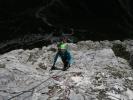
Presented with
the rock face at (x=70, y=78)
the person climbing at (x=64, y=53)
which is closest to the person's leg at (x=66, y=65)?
the person climbing at (x=64, y=53)

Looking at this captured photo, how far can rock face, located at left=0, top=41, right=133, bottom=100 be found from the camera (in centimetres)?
1745

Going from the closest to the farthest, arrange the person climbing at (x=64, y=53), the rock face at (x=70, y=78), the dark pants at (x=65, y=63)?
the rock face at (x=70, y=78)
the person climbing at (x=64, y=53)
the dark pants at (x=65, y=63)

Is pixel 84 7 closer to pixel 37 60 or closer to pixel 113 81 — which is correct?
pixel 37 60

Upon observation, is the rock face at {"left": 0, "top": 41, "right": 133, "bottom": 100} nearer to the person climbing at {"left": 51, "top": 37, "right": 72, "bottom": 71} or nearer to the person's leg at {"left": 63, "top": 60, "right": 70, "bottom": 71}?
the person's leg at {"left": 63, "top": 60, "right": 70, "bottom": 71}

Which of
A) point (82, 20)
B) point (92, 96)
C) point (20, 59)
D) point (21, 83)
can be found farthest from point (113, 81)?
point (82, 20)

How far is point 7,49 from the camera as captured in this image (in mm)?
30266

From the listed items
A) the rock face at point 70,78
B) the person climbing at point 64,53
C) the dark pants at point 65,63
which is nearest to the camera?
the rock face at point 70,78

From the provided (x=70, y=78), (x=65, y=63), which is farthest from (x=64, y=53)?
(x=70, y=78)

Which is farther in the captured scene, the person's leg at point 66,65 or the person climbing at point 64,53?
the person's leg at point 66,65

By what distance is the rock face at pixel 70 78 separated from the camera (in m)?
17.5

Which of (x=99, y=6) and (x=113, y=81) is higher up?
(x=99, y=6)

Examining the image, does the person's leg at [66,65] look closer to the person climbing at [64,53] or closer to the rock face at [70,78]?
the person climbing at [64,53]

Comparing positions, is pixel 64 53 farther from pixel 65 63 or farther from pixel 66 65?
pixel 66 65

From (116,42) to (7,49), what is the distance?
9.62 meters
